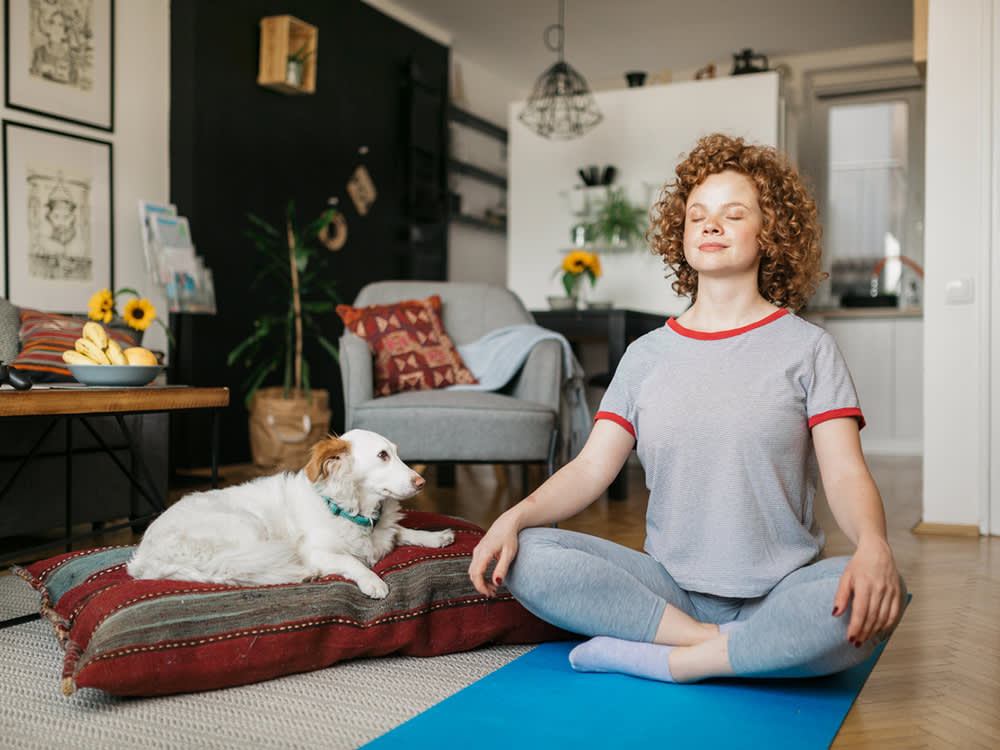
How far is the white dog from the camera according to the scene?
5.39 feet

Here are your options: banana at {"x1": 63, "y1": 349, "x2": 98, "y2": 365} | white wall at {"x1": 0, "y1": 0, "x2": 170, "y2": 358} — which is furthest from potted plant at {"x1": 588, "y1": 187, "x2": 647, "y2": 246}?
banana at {"x1": 63, "y1": 349, "x2": 98, "y2": 365}

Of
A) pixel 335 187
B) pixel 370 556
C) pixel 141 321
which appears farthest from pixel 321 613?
pixel 335 187

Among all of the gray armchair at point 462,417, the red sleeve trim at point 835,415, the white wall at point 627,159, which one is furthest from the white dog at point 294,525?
the white wall at point 627,159

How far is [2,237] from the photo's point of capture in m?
3.68

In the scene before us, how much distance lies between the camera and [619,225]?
17.0 feet

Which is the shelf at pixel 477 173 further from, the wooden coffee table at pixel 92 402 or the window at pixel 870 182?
the wooden coffee table at pixel 92 402

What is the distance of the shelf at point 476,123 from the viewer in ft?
21.7

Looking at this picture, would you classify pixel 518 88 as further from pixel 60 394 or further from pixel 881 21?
pixel 60 394

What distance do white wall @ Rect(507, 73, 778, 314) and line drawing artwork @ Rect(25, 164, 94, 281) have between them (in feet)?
8.57

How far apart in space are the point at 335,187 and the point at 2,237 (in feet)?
7.24

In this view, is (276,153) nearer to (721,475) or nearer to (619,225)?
(619,225)

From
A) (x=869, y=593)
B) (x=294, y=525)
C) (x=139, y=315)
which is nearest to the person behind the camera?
(x=869, y=593)

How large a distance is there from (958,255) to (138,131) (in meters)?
3.63

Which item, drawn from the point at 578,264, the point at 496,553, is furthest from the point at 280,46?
the point at 496,553
